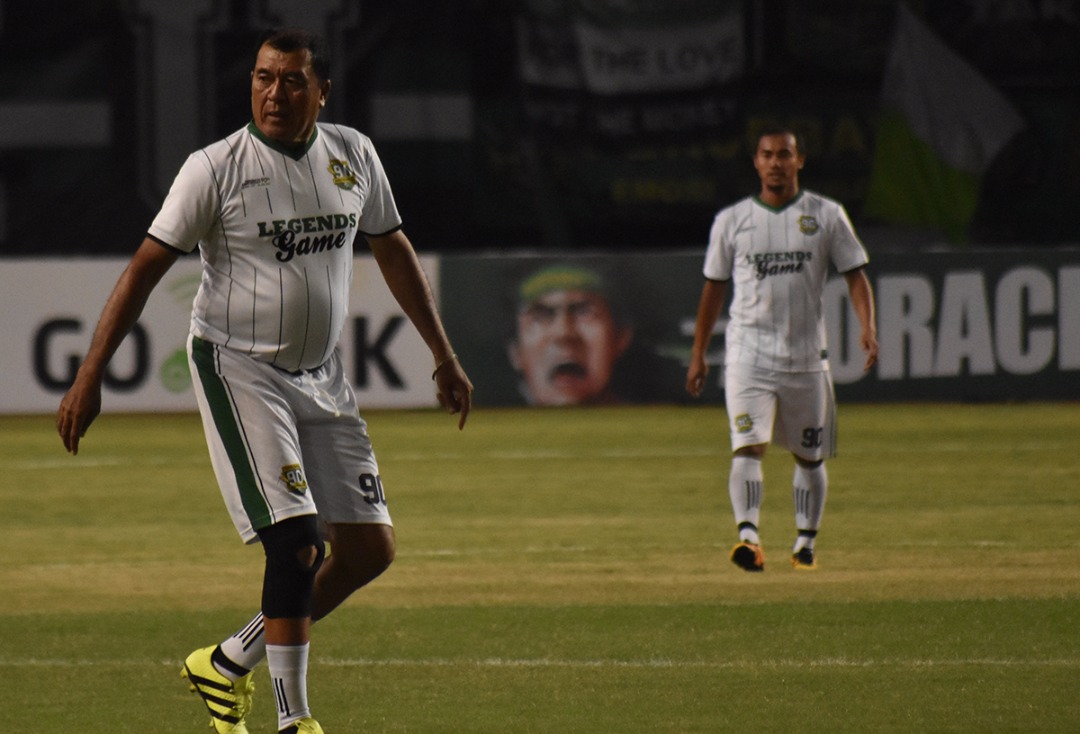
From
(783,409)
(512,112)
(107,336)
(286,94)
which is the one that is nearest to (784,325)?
(783,409)

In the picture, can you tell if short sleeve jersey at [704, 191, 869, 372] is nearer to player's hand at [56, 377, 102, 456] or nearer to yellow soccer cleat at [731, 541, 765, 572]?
yellow soccer cleat at [731, 541, 765, 572]

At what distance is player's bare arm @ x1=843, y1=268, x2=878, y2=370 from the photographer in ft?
33.2

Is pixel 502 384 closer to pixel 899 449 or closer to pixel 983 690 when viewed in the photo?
pixel 899 449

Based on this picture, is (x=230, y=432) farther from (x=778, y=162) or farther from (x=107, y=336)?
(x=778, y=162)

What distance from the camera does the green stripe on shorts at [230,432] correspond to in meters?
5.76

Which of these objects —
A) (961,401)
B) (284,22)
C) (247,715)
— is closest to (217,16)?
(284,22)

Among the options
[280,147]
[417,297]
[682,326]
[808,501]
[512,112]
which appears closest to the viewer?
[280,147]

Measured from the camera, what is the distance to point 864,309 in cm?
1022

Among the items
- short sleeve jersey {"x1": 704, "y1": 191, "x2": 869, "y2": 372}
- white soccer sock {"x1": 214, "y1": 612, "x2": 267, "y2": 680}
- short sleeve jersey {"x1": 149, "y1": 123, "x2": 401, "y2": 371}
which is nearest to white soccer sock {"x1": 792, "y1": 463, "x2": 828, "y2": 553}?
short sleeve jersey {"x1": 704, "y1": 191, "x2": 869, "y2": 372}

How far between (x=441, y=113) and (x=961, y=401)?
8.20 metres

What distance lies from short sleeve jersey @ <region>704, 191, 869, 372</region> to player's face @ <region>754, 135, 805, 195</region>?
134 millimetres

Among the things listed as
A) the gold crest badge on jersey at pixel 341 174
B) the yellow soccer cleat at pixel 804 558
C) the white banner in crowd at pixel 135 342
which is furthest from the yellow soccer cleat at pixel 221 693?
the white banner in crowd at pixel 135 342

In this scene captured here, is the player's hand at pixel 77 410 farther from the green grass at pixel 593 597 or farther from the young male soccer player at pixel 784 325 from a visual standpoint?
the young male soccer player at pixel 784 325

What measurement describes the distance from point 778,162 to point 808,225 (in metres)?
0.40
